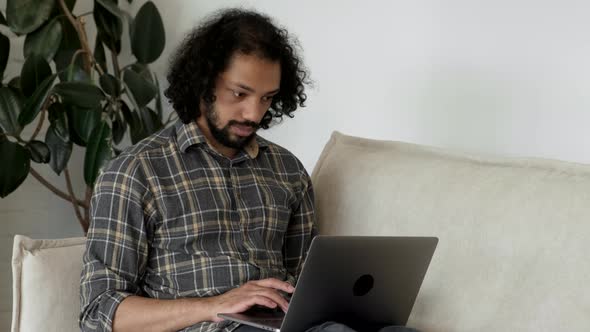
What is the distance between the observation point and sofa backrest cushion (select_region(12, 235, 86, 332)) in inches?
59.3

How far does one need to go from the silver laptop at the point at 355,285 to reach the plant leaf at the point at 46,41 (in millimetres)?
1232

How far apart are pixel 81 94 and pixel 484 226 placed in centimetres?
116

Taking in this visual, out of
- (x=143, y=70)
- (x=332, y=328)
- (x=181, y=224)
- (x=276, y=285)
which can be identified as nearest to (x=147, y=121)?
(x=143, y=70)

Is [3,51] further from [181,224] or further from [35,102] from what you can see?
[181,224]

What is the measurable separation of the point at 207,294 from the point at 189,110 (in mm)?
378

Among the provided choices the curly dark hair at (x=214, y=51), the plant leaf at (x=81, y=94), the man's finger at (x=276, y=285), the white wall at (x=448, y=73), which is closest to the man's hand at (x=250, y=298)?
the man's finger at (x=276, y=285)

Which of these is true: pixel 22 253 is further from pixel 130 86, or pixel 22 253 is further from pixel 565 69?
pixel 565 69

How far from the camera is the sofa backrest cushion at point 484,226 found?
4.66 ft

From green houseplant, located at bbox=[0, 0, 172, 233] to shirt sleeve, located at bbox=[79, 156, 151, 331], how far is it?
0.75 metres

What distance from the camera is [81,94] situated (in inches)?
86.7

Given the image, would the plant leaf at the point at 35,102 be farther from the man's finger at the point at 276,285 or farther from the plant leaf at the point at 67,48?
the man's finger at the point at 276,285

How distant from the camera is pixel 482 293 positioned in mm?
1516

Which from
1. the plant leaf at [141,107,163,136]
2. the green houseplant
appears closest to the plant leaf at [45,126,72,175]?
the green houseplant

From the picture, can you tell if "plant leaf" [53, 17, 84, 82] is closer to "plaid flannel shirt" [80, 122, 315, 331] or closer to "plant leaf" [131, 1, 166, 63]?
"plant leaf" [131, 1, 166, 63]
